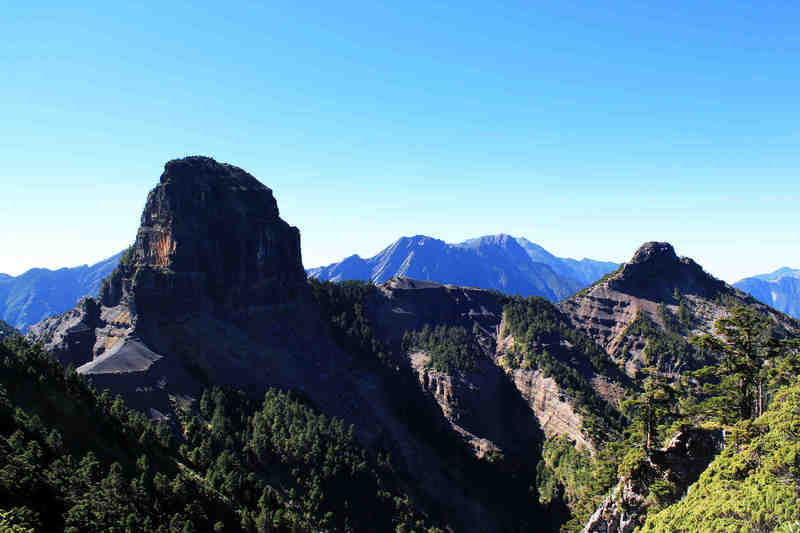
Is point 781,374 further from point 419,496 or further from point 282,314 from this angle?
point 282,314

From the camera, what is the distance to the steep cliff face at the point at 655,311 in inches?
6388

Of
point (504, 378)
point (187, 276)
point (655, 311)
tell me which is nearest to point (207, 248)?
point (187, 276)

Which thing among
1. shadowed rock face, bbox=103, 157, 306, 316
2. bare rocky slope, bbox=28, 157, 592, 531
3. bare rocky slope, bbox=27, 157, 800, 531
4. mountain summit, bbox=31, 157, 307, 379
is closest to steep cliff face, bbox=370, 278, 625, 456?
bare rocky slope, bbox=27, 157, 800, 531

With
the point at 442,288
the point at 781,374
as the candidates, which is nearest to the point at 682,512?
the point at 781,374

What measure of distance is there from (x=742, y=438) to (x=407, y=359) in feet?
397

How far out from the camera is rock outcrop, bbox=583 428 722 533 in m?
45.0

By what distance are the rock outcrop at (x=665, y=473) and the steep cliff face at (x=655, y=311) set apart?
404 ft

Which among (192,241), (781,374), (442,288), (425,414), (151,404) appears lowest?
(425,414)

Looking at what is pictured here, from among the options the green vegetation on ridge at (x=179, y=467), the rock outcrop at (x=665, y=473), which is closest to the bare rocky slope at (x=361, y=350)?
the green vegetation on ridge at (x=179, y=467)

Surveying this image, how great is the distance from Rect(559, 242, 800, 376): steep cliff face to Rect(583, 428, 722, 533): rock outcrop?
404ft

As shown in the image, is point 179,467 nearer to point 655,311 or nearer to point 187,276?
point 187,276

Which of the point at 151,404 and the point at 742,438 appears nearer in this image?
the point at 742,438

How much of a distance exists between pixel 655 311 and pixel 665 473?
508ft

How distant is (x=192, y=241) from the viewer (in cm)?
12575
